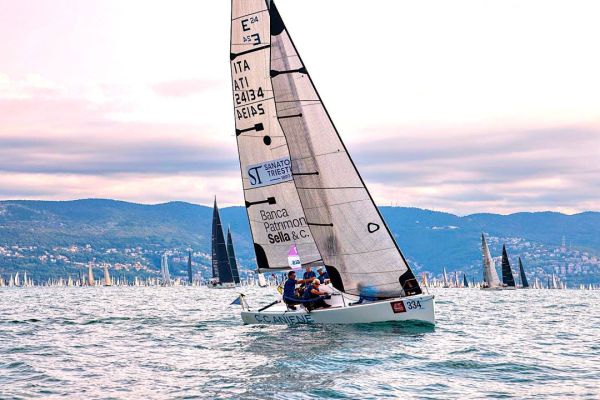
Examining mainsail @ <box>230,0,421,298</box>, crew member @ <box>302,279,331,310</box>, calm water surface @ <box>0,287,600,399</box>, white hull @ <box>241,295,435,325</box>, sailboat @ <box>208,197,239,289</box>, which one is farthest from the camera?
sailboat @ <box>208,197,239,289</box>

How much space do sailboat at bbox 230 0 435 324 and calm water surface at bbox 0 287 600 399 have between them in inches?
54.0

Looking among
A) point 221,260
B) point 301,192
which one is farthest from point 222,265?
point 301,192

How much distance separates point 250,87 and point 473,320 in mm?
16275

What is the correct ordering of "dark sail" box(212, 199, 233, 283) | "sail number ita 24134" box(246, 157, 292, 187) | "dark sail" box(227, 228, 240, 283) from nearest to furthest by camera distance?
"sail number ita 24134" box(246, 157, 292, 187) < "dark sail" box(212, 199, 233, 283) < "dark sail" box(227, 228, 240, 283)

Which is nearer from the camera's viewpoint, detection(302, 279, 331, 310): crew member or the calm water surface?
the calm water surface

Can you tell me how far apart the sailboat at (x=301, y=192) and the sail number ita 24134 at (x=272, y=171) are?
0.05 meters

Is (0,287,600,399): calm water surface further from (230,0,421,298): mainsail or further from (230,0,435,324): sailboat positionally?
(230,0,421,298): mainsail

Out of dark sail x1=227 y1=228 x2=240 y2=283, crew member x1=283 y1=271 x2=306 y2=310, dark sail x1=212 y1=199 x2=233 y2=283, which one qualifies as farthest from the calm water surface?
dark sail x1=227 y1=228 x2=240 y2=283

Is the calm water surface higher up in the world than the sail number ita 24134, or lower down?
lower down

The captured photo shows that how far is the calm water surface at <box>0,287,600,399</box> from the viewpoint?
66.1 ft

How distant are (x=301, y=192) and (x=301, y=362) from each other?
11.1 meters

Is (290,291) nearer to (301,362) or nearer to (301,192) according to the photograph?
(301,192)

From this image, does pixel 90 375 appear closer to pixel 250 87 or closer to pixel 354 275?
pixel 354 275

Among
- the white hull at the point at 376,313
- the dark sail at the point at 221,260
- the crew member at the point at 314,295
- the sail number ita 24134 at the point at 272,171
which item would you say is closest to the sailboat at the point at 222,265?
the dark sail at the point at 221,260
